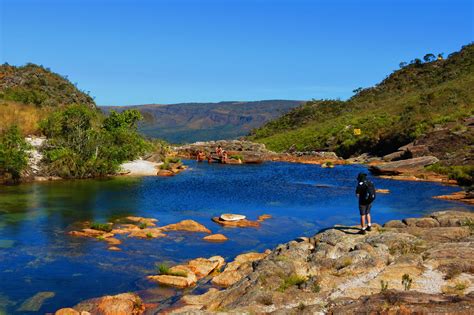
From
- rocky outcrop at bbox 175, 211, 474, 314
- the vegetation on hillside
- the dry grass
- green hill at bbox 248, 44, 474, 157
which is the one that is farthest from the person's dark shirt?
green hill at bbox 248, 44, 474, 157

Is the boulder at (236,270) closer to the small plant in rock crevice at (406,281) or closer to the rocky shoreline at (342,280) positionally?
the rocky shoreline at (342,280)

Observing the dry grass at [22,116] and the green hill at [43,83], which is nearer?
the dry grass at [22,116]

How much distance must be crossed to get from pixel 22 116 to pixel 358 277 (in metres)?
49.0

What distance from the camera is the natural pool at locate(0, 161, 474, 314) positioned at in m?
19.0

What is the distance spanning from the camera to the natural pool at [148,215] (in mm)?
19031

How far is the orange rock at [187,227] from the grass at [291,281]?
39.9 ft

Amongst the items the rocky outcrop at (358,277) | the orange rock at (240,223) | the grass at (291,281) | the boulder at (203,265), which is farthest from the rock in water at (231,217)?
the grass at (291,281)

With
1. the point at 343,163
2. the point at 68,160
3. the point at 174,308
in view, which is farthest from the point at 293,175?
the point at 174,308

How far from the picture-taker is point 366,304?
12.6 meters

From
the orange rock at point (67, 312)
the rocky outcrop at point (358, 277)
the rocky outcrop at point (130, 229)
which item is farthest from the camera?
the rocky outcrop at point (130, 229)

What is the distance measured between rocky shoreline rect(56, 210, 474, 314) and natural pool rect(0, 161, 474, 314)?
6.34 ft

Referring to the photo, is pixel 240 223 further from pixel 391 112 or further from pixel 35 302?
pixel 391 112

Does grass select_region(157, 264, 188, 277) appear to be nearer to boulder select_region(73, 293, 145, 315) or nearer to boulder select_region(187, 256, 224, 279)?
boulder select_region(187, 256, 224, 279)

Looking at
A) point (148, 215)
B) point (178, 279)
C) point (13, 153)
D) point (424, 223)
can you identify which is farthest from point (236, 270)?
point (13, 153)
